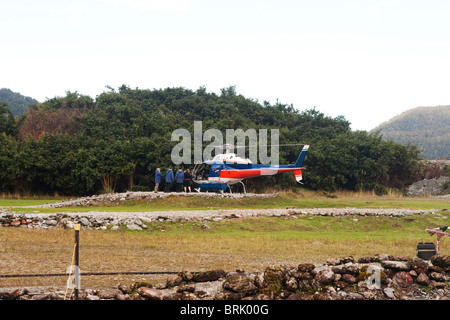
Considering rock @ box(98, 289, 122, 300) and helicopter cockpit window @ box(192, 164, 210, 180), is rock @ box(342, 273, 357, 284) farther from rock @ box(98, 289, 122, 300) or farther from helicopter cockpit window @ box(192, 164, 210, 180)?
helicopter cockpit window @ box(192, 164, 210, 180)

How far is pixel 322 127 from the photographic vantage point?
197 feet

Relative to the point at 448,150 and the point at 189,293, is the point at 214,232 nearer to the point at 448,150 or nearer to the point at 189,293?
the point at 189,293

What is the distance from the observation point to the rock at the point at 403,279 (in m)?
9.36

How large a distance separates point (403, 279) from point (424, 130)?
118700 millimetres

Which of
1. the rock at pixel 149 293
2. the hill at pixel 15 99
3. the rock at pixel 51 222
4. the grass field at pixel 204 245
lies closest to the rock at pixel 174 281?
the rock at pixel 149 293

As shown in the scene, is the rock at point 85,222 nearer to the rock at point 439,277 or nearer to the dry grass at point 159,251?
the dry grass at point 159,251

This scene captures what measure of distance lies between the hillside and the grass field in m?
84.2

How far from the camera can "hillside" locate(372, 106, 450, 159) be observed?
339ft

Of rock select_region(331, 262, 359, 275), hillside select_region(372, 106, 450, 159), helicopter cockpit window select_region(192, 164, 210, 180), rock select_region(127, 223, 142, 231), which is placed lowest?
rock select_region(127, 223, 142, 231)

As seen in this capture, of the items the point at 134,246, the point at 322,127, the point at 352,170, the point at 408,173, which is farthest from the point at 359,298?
the point at 322,127

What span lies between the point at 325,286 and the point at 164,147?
32.5m

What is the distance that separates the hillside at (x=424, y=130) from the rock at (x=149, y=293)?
98.7 m

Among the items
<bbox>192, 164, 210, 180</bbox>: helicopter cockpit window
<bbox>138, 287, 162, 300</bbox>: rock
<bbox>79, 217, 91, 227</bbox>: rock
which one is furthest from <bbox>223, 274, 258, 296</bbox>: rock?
<bbox>192, 164, 210, 180</bbox>: helicopter cockpit window

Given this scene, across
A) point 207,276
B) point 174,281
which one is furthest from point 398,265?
point 174,281
